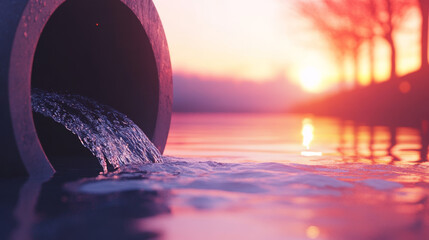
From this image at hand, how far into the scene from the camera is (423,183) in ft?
13.2

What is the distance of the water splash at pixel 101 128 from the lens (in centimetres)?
510

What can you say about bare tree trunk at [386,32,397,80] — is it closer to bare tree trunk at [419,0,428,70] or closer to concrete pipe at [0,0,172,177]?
bare tree trunk at [419,0,428,70]

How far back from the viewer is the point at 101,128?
213 inches

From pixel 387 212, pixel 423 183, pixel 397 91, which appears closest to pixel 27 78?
pixel 387 212

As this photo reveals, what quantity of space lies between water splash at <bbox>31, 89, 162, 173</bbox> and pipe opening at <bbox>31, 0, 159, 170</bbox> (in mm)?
254

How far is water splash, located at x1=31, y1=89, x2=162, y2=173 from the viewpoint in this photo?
5098 millimetres

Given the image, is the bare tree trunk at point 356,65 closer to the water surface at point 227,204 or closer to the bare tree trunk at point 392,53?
the bare tree trunk at point 392,53

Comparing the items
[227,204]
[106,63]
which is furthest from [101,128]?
[227,204]

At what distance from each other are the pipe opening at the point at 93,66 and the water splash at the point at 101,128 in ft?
0.83

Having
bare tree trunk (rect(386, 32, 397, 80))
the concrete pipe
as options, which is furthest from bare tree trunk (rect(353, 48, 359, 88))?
the concrete pipe

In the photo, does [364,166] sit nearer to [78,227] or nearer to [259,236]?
[259,236]

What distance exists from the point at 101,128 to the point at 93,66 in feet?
3.45

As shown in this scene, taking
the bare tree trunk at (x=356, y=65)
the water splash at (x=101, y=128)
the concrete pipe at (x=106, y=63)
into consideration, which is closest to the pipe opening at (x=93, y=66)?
the concrete pipe at (x=106, y=63)

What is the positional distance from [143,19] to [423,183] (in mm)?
3346
